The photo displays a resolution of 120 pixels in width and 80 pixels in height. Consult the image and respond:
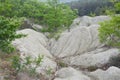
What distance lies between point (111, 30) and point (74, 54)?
706 centimetres

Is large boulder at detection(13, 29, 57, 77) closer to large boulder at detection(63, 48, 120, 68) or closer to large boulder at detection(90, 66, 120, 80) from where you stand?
large boulder at detection(63, 48, 120, 68)

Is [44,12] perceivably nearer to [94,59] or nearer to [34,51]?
[34,51]

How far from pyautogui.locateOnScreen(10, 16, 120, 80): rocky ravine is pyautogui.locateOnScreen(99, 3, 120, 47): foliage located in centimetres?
95

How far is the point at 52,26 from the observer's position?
177 ft

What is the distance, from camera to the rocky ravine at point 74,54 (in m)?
29.0

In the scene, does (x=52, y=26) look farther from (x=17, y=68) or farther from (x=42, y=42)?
(x=17, y=68)

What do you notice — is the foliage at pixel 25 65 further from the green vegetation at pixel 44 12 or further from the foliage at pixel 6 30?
the green vegetation at pixel 44 12

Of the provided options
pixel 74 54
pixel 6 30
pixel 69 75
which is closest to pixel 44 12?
pixel 74 54

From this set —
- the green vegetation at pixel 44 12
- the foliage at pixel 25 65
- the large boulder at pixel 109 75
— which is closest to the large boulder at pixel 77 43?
the large boulder at pixel 109 75

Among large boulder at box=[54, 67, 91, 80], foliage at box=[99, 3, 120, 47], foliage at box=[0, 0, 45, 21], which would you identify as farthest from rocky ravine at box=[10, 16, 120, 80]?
foliage at box=[0, 0, 45, 21]

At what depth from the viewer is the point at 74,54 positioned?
128ft

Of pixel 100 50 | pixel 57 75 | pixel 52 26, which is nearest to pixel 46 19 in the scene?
pixel 52 26

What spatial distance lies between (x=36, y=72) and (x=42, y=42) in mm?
13974

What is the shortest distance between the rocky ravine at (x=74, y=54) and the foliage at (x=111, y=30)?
0.95 metres
